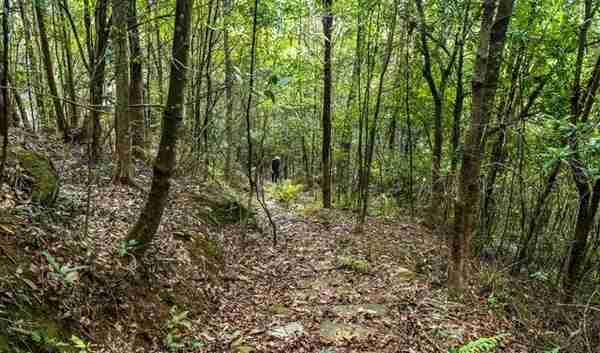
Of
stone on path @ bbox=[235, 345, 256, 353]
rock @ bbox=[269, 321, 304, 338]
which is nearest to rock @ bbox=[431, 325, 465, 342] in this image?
rock @ bbox=[269, 321, 304, 338]

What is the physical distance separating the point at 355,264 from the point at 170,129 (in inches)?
178

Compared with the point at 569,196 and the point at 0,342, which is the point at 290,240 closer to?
the point at 569,196

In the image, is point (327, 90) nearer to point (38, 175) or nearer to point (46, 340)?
point (38, 175)

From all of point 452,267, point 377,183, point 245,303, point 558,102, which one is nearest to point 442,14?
point 558,102

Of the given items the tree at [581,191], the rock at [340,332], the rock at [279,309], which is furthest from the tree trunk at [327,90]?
the rock at [340,332]

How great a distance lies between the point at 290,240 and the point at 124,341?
6.07 meters

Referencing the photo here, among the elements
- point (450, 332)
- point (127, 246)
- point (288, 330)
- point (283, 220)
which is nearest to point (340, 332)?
point (288, 330)

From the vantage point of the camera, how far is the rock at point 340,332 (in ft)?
15.2

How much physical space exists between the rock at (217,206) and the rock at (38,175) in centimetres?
371

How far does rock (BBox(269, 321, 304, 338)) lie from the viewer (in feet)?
15.7

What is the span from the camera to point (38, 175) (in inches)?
188

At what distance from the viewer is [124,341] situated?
389 cm

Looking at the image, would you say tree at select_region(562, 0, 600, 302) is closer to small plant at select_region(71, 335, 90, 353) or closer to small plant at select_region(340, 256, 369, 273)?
small plant at select_region(340, 256, 369, 273)

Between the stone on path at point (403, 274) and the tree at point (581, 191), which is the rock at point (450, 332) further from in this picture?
the tree at point (581, 191)
